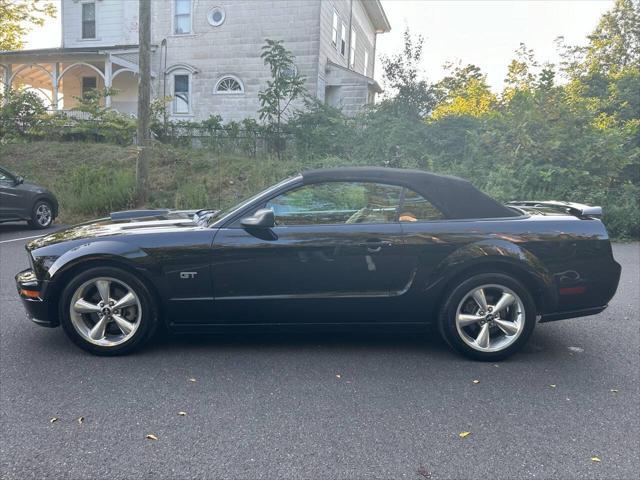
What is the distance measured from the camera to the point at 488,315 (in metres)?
4.07

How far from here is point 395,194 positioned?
416 cm

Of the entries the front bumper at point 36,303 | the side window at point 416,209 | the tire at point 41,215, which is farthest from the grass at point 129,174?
the side window at point 416,209

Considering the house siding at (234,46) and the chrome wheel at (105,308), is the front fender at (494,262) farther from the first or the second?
the house siding at (234,46)

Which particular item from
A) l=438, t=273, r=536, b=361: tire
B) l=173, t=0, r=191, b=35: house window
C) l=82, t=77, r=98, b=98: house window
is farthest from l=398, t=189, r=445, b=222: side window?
l=82, t=77, r=98, b=98: house window

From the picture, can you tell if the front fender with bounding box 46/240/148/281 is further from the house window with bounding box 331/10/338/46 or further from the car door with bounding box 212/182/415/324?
the house window with bounding box 331/10/338/46

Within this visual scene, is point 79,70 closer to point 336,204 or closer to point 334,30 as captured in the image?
point 334,30

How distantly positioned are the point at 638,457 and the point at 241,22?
2035cm

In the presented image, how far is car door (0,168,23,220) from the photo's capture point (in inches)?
405

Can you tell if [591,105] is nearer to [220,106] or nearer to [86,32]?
[220,106]

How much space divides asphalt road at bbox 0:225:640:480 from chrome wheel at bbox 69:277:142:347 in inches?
8.0

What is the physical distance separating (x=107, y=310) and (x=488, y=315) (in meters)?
2.93

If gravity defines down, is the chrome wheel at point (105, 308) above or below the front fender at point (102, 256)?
below

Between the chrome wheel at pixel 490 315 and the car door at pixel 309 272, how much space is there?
1.70ft

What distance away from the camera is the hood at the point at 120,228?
4.19m
